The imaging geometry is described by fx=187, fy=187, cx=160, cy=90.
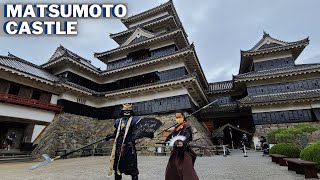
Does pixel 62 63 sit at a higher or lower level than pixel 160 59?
lower

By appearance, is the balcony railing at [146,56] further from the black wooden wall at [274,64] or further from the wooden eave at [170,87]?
the black wooden wall at [274,64]

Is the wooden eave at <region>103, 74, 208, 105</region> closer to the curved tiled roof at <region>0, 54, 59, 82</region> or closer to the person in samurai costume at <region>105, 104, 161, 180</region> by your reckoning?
the curved tiled roof at <region>0, 54, 59, 82</region>

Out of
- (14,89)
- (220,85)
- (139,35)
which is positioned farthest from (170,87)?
(14,89)

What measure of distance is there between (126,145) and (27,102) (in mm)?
13758

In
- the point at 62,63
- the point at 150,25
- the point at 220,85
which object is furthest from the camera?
the point at 220,85

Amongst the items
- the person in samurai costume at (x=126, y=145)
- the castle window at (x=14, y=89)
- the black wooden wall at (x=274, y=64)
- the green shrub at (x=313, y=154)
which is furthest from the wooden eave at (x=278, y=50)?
the castle window at (x=14, y=89)

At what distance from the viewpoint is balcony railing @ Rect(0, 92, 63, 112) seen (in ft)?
42.7

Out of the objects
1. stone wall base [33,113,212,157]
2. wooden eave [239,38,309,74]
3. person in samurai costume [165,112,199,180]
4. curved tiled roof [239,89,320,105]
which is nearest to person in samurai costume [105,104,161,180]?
person in samurai costume [165,112,199,180]

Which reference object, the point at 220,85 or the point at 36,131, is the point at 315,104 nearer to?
the point at 220,85

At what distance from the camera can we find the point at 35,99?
15336 millimetres

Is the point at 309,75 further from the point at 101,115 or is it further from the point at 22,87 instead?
the point at 22,87

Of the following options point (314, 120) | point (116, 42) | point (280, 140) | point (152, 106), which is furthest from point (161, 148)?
A: point (116, 42)

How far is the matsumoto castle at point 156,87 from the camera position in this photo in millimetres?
15031

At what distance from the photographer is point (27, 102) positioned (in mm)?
14148
